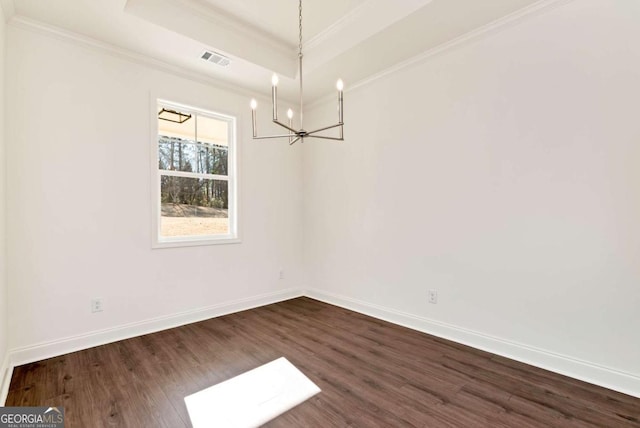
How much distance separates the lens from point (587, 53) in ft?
7.08

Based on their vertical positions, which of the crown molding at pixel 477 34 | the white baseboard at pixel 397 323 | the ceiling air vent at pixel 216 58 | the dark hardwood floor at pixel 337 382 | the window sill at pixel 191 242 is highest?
the ceiling air vent at pixel 216 58

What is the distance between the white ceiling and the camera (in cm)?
239

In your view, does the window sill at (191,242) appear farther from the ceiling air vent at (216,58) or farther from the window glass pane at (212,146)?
the ceiling air vent at (216,58)

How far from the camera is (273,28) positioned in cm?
302

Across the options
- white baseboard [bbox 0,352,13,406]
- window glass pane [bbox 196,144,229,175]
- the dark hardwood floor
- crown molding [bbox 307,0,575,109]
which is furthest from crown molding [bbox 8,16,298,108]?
the dark hardwood floor

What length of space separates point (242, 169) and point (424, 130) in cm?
225

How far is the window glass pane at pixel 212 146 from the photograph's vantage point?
3615mm

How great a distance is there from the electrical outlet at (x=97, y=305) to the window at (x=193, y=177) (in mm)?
704

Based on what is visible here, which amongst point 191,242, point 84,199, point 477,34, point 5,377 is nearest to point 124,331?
point 5,377

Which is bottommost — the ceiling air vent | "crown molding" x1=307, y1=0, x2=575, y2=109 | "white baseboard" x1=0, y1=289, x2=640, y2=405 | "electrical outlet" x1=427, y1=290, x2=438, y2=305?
"white baseboard" x1=0, y1=289, x2=640, y2=405

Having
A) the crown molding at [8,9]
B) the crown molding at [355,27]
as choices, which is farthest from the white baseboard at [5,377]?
the crown molding at [355,27]

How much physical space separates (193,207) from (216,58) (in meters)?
1.67

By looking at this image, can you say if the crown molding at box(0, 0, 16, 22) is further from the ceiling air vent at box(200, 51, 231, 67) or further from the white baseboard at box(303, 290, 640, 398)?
the white baseboard at box(303, 290, 640, 398)

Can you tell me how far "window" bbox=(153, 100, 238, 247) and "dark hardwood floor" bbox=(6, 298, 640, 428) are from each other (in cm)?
115
